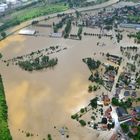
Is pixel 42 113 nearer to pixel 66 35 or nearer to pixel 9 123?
pixel 9 123

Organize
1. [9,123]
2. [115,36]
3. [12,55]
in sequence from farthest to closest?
[115,36] < [12,55] < [9,123]

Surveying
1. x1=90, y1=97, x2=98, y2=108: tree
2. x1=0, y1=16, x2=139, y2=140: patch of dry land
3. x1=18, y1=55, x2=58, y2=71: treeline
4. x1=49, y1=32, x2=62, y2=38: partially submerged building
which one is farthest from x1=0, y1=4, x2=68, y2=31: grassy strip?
x1=90, y1=97, x2=98, y2=108: tree

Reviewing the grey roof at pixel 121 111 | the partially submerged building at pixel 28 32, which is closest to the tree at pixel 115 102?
the grey roof at pixel 121 111

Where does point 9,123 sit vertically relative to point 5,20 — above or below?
below

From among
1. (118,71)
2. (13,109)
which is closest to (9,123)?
(13,109)


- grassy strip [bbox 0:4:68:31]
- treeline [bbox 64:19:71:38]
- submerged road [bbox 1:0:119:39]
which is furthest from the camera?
grassy strip [bbox 0:4:68:31]

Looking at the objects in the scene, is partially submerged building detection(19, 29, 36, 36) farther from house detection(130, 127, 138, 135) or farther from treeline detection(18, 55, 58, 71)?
house detection(130, 127, 138, 135)

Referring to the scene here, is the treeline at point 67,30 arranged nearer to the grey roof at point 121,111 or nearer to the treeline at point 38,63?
the treeline at point 38,63

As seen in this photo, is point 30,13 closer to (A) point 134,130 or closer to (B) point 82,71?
(B) point 82,71
